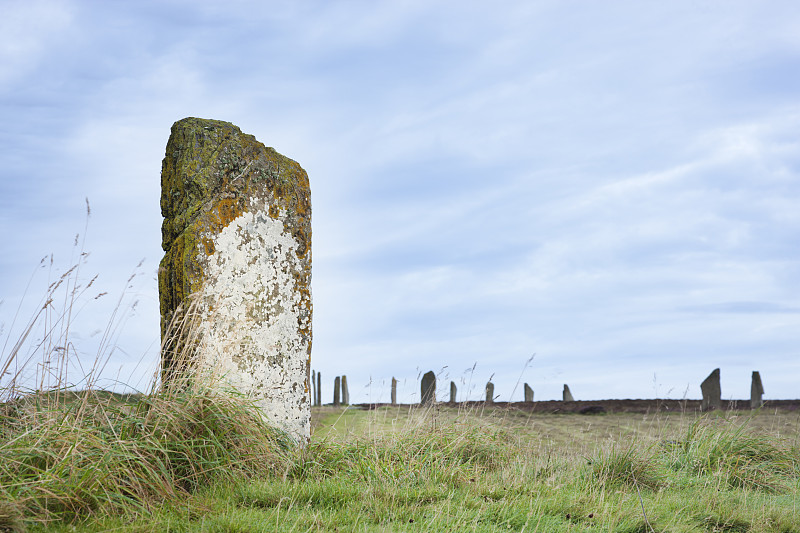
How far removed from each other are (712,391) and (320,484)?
1235 centimetres

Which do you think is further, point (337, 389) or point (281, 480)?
point (337, 389)

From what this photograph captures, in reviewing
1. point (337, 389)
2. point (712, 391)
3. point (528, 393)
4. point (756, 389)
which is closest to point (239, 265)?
point (712, 391)

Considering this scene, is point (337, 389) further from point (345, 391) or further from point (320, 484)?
point (320, 484)

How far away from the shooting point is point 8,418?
14.0ft

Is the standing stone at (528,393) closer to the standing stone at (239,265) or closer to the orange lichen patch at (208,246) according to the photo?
the standing stone at (239,265)

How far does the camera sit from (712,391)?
45.8ft

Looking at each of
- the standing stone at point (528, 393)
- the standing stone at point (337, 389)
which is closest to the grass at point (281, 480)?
the standing stone at point (528, 393)

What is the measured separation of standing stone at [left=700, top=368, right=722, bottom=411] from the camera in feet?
45.6

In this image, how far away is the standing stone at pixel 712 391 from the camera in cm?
1391

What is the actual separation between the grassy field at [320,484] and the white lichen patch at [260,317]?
51cm

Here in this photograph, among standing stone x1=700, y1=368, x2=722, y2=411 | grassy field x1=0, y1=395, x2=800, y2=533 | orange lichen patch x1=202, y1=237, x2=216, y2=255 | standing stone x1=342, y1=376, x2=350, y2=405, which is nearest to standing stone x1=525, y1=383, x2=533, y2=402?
standing stone x1=700, y1=368, x2=722, y2=411

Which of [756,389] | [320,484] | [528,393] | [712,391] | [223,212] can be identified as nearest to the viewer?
[320,484]

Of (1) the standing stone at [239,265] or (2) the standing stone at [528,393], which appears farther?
(2) the standing stone at [528,393]

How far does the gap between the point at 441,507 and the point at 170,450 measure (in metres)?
1.77
